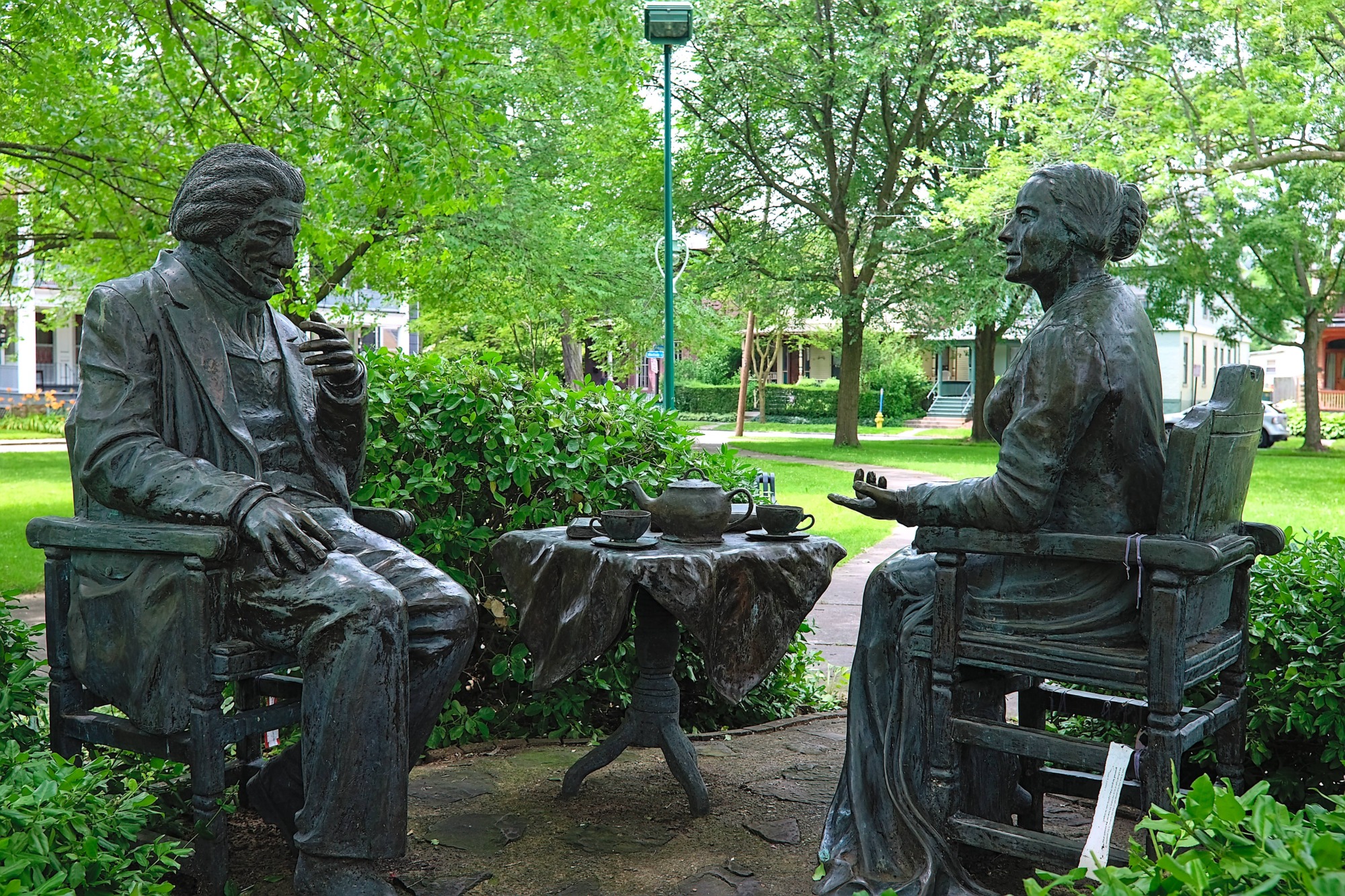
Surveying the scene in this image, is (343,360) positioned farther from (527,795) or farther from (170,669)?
(527,795)

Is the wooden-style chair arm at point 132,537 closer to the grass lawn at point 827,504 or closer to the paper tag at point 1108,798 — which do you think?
the paper tag at point 1108,798

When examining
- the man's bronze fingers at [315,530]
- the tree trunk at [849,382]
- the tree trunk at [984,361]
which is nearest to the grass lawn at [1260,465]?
the tree trunk at [849,382]

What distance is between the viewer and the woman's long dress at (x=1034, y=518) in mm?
3068

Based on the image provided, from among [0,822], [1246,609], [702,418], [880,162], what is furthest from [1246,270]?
[0,822]

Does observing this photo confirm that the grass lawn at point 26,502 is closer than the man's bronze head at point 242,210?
No

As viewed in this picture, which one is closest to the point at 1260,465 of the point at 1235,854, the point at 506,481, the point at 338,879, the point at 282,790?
the point at 506,481

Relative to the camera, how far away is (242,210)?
3.47 metres

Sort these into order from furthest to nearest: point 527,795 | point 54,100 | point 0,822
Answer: point 54,100, point 527,795, point 0,822

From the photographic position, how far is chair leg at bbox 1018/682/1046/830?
149 inches

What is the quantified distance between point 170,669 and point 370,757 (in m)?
0.62

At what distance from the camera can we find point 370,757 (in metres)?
3.06

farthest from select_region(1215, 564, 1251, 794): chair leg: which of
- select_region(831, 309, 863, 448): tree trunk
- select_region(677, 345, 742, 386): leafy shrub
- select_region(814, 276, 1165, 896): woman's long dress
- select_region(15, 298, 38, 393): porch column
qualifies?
select_region(677, 345, 742, 386): leafy shrub

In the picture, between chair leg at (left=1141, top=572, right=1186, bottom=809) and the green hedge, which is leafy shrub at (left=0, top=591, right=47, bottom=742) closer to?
chair leg at (left=1141, top=572, right=1186, bottom=809)

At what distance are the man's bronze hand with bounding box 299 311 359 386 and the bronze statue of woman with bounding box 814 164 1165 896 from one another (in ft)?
5.33
